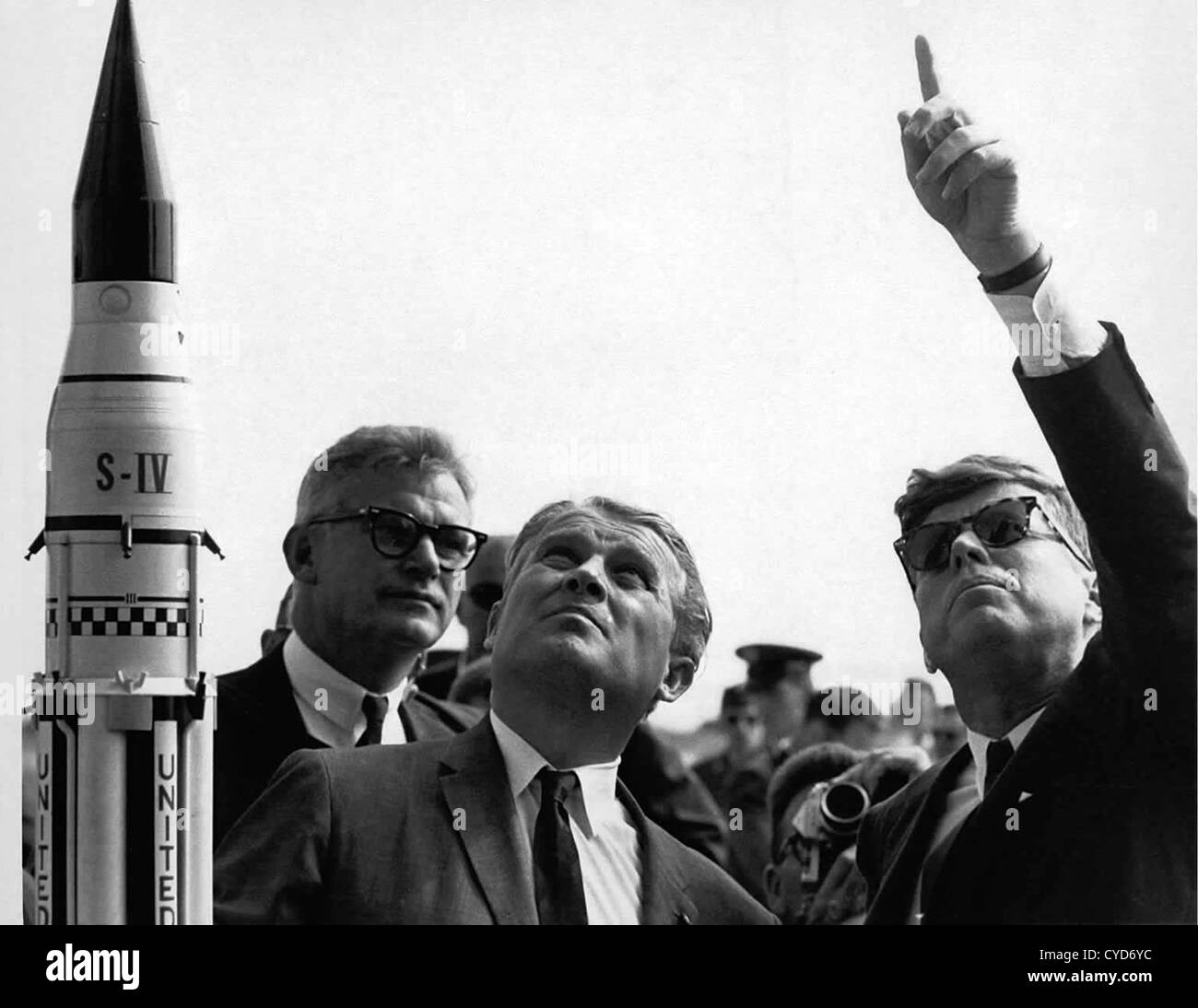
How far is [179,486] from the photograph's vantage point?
26.4 ft

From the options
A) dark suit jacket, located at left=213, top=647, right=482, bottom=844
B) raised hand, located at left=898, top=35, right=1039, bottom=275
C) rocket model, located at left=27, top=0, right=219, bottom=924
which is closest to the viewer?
rocket model, located at left=27, top=0, right=219, bottom=924

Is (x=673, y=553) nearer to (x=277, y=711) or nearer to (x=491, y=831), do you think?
(x=491, y=831)

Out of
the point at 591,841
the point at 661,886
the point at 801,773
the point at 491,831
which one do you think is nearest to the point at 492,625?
the point at 491,831

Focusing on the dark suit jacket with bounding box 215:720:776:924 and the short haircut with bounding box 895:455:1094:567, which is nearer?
the dark suit jacket with bounding box 215:720:776:924

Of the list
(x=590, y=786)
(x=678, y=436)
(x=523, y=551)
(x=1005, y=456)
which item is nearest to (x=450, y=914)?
(x=590, y=786)

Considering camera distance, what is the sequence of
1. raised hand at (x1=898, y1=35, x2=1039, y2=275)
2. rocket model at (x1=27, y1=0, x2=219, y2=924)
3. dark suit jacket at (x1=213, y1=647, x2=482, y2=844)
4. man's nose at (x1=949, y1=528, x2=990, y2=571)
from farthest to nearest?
man's nose at (x1=949, y1=528, x2=990, y2=571)
raised hand at (x1=898, y1=35, x2=1039, y2=275)
dark suit jacket at (x1=213, y1=647, x2=482, y2=844)
rocket model at (x1=27, y1=0, x2=219, y2=924)

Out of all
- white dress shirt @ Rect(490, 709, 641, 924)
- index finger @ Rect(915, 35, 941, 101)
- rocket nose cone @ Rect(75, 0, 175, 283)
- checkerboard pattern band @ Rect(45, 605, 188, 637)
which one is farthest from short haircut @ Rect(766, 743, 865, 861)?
rocket nose cone @ Rect(75, 0, 175, 283)

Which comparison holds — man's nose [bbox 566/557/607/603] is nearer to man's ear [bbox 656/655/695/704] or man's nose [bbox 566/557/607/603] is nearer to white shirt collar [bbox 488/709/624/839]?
man's ear [bbox 656/655/695/704]

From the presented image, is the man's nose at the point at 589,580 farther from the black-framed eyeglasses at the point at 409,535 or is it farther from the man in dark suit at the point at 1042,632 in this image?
the man in dark suit at the point at 1042,632

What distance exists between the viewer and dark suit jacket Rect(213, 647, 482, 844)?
26.5ft

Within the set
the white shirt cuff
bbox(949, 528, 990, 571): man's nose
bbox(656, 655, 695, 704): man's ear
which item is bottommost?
bbox(656, 655, 695, 704): man's ear

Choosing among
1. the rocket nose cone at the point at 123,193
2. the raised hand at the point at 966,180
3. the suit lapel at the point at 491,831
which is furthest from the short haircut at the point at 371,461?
the raised hand at the point at 966,180

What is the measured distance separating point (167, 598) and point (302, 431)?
711 millimetres
